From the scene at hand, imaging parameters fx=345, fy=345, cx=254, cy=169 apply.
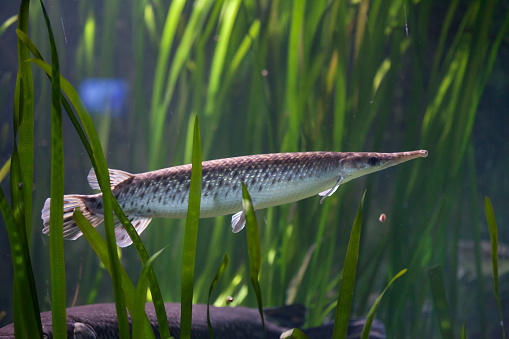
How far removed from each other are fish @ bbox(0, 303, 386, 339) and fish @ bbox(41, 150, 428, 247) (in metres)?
0.47

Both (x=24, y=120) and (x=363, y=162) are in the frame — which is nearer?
(x=24, y=120)

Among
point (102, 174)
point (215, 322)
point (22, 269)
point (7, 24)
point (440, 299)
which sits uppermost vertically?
point (7, 24)

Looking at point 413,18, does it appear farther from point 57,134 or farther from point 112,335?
point 112,335

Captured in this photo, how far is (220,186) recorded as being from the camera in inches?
68.1

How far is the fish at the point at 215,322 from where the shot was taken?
67.7 inches

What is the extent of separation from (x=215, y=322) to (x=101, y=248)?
3.76ft

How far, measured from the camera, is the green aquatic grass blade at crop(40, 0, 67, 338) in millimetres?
968

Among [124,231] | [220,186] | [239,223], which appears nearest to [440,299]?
[239,223]

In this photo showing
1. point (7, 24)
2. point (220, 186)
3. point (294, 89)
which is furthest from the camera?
point (7, 24)

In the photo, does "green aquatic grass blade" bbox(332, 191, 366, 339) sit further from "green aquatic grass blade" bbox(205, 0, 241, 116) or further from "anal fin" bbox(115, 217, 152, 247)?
"green aquatic grass blade" bbox(205, 0, 241, 116)

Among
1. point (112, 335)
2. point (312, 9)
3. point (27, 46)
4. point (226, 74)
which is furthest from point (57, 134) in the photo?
point (312, 9)

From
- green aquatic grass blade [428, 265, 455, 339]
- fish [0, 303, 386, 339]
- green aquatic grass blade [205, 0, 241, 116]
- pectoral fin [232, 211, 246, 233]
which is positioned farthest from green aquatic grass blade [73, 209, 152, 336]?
green aquatic grass blade [428, 265, 455, 339]

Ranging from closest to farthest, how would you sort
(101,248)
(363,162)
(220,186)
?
1. (101,248)
2. (220,186)
3. (363,162)

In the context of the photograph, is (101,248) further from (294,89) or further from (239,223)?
(294,89)
